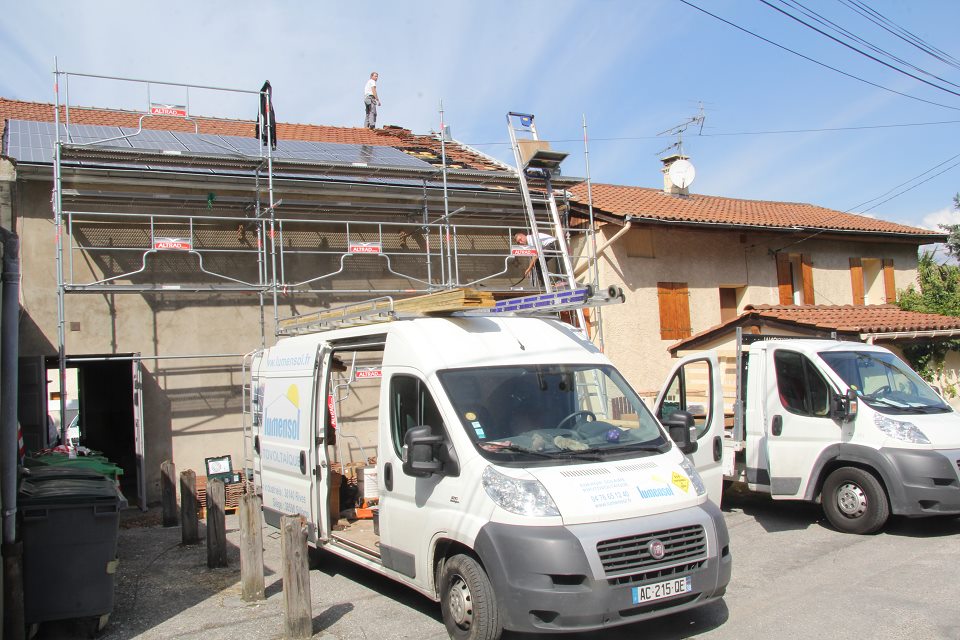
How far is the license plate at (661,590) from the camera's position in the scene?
474 centimetres

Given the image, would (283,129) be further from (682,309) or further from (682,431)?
(682,431)

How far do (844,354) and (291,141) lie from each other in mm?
10555

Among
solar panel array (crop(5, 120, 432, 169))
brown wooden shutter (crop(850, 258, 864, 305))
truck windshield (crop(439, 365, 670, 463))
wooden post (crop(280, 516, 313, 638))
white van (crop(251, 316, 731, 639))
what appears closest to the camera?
white van (crop(251, 316, 731, 639))

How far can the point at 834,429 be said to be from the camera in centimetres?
830

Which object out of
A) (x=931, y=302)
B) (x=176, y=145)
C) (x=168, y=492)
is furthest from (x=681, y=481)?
(x=931, y=302)

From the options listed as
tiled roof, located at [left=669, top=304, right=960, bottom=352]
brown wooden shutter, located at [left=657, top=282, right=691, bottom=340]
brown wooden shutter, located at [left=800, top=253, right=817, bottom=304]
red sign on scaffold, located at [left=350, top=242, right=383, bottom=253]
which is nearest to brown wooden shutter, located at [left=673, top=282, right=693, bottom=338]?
brown wooden shutter, located at [left=657, top=282, right=691, bottom=340]

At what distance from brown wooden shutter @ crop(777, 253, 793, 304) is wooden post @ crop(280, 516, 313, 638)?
14.1 meters

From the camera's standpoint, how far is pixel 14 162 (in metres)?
10.5

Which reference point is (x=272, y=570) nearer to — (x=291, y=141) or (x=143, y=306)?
(x=143, y=306)

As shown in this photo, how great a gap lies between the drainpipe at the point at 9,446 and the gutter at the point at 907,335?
12.8 m

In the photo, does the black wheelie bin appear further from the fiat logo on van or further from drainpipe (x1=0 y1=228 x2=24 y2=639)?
the fiat logo on van

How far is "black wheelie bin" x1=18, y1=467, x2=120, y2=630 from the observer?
18.0ft

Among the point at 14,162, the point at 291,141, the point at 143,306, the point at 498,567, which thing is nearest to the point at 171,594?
the point at 498,567

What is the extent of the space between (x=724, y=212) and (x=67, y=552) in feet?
49.3
